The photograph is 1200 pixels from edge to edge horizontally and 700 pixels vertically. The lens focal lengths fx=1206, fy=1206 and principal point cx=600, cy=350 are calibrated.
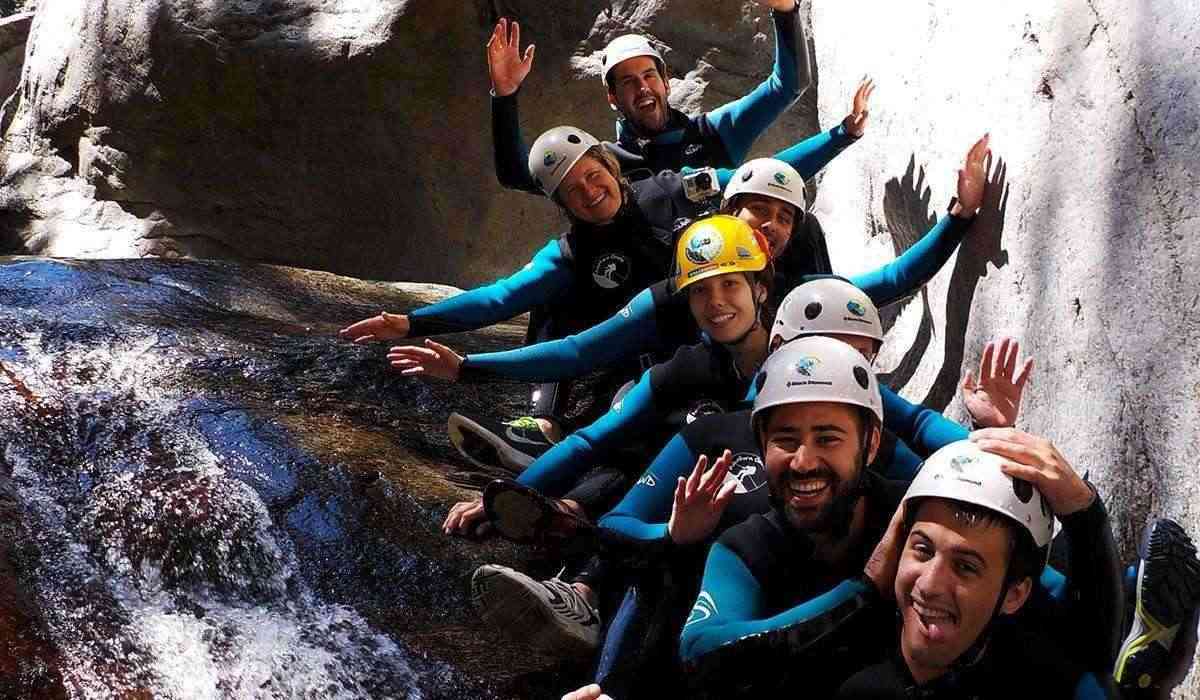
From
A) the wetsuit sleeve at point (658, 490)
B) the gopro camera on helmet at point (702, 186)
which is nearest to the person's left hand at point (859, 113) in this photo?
the gopro camera on helmet at point (702, 186)

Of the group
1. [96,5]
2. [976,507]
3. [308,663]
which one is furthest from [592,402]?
[96,5]

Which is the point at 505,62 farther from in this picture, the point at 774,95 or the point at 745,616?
the point at 745,616

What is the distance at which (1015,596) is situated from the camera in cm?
243

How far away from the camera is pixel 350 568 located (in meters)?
3.64

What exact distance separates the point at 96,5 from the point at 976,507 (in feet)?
27.9

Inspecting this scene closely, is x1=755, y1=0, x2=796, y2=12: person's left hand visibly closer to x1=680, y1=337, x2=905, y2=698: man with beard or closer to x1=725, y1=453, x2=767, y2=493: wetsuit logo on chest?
x1=725, y1=453, x2=767, y2=493: wetsuit logo on chest

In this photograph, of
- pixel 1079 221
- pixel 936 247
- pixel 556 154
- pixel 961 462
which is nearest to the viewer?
pixel 961 462

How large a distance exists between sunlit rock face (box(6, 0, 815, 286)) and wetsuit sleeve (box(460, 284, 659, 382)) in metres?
3.45

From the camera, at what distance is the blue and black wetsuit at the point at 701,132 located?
17.9 feet

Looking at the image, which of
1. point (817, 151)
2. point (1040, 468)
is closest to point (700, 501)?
point (1040, 468)

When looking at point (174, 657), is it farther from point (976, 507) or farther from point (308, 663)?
point (976, 507)

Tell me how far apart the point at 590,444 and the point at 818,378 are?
1.20 meters

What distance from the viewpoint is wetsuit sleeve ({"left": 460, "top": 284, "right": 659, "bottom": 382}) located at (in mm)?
4406

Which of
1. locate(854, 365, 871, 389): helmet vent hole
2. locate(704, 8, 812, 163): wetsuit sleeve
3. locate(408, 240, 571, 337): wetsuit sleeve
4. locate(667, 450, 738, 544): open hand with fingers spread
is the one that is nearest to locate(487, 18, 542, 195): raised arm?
locate(408, 240, 571, 337): wetsuit sleeve
